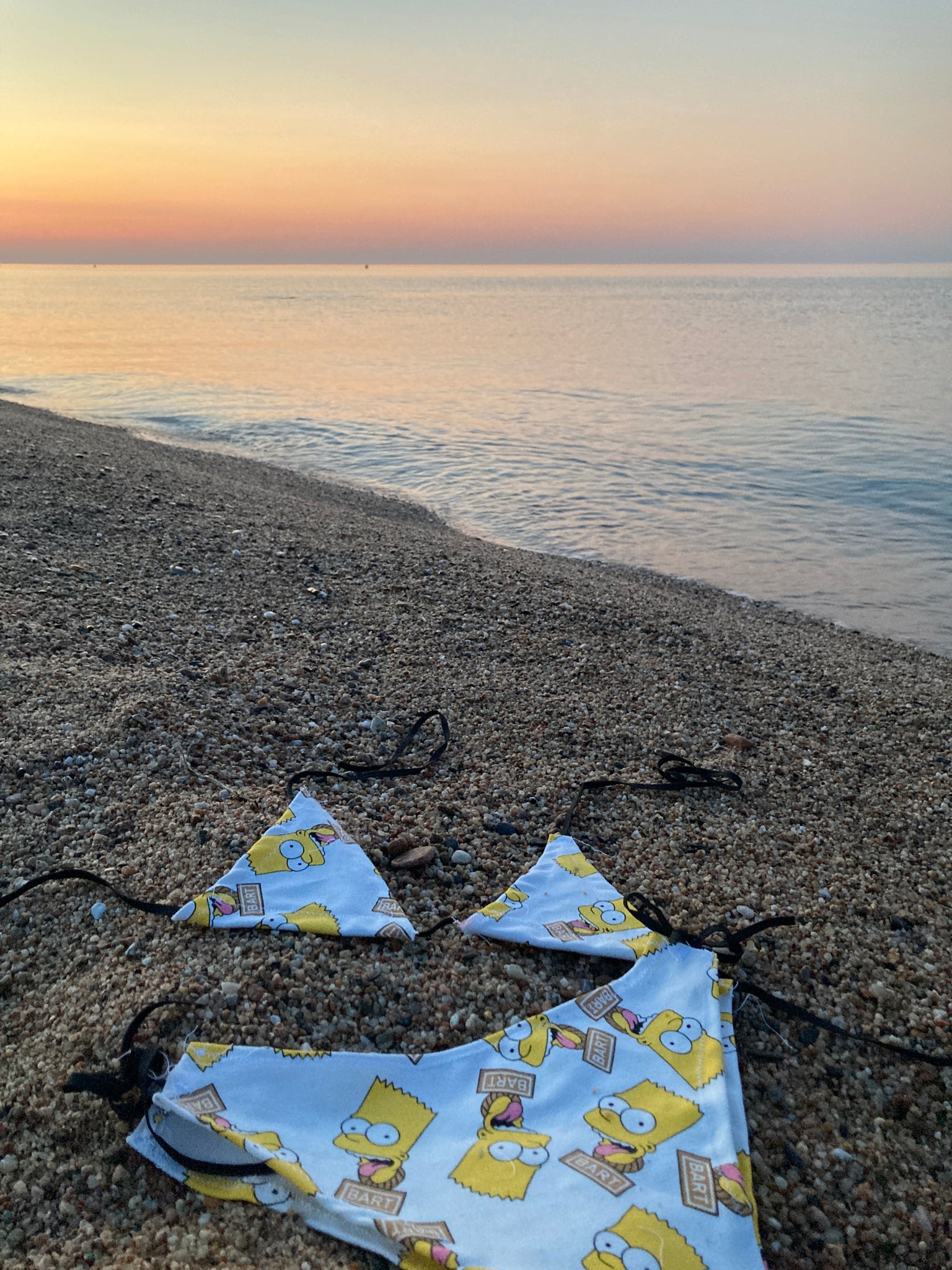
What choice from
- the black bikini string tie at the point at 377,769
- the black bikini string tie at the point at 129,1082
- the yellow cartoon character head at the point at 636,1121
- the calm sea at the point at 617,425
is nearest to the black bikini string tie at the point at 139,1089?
the black bikini string tie at the point at 129,1082

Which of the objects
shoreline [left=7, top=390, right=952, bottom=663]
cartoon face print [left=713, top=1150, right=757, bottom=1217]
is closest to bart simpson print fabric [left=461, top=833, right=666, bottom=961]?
cartoon face print [left=713, top=1150, right=757, bottom=1217]

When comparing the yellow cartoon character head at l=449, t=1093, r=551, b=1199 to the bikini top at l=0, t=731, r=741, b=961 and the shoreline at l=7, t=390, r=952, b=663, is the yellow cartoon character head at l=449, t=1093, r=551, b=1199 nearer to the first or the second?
the bikini top at l=0, t=731, r=741, b=961

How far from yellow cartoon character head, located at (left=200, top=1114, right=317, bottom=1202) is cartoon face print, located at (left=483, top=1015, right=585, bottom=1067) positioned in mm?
639

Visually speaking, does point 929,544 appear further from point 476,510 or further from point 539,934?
point 539,934

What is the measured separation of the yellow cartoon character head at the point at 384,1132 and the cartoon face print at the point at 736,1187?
2.46 feet

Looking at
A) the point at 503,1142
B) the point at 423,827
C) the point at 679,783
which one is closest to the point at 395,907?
the point at 423,827

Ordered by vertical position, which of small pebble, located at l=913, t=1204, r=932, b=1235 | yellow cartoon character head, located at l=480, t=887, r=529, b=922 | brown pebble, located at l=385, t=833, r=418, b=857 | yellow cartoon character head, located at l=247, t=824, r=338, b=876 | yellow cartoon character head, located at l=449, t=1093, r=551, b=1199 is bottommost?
small pebble, located at l=913, t=1204, r=932, b=1235

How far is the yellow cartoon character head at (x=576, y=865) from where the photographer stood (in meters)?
3.18

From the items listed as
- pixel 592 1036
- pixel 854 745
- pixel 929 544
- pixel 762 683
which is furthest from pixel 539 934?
pixel 929 544

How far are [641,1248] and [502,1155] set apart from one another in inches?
15.3

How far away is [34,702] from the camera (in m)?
3.96

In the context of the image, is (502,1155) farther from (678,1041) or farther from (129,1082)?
(129,1082)

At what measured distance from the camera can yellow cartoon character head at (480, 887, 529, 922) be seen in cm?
288

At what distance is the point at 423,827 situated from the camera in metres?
3.44
